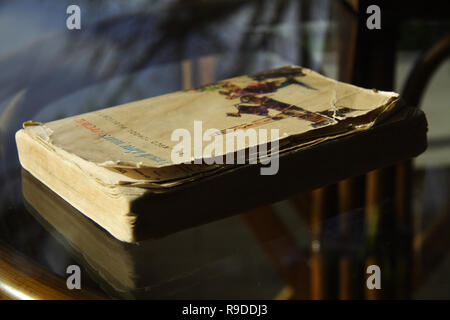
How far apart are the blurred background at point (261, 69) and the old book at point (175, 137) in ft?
0.16

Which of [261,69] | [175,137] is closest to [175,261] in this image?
[175,137]

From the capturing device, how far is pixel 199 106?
1.84 ft

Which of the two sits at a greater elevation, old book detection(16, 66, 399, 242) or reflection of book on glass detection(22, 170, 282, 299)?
old book detection(16, 66, 399, 242)

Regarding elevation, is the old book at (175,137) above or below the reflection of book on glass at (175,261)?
above

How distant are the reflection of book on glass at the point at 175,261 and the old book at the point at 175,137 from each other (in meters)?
0.02

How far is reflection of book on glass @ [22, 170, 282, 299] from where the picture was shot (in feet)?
1.34

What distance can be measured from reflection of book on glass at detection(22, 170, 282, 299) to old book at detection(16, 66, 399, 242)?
0.02 metres

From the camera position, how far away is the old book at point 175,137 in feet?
1.36

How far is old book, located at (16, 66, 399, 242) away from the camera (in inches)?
16.3

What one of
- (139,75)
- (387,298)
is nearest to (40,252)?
(387,298)

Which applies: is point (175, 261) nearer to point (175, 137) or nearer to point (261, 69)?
point (175, 137)

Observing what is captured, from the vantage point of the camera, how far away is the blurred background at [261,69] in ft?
1.52

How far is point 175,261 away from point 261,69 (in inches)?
16.4

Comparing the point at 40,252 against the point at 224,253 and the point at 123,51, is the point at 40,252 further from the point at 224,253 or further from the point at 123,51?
the point at 123,51
